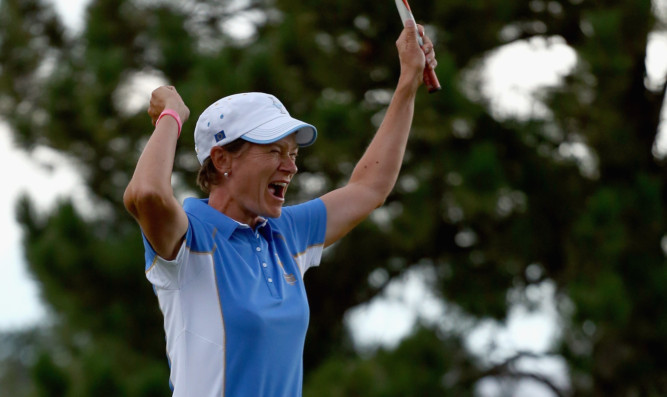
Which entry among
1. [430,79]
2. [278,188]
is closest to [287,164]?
[278,188]

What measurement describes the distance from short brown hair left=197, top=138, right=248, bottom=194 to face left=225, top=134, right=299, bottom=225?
1 centimetres

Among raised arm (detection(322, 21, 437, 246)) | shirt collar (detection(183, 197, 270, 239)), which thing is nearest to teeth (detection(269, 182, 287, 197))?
shirt collar (detection(183, 197, 270, 239))

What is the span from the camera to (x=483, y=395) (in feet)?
26.2

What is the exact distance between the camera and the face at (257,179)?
2.20 meters

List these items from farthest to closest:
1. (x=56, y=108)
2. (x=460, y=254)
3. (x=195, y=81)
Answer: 1. (x=460, y=254)
2. (x=56, y=108)
3. (x=195, y=81)

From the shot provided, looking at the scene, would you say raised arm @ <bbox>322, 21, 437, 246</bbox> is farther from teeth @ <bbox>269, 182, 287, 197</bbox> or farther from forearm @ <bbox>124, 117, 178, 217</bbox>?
forearm @ <bbox>124, 117, 178, 217</bbox>

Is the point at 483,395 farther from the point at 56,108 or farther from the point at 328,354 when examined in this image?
the point at 56,108

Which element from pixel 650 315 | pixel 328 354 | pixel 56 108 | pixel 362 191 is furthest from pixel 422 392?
pixel 362 191

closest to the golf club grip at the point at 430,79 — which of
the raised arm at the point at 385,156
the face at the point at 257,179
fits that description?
the raised arm at the point at 385,156

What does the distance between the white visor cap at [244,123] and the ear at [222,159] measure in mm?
14

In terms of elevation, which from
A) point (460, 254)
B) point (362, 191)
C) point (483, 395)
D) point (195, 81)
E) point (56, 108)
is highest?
point (362, 191)

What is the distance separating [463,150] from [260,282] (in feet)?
14.9

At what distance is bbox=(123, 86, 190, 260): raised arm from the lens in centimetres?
187

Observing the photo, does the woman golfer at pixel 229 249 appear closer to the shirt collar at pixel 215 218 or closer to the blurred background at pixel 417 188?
the shirt collar at pixel 215 218
